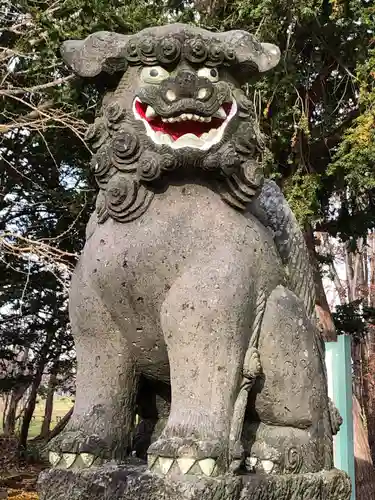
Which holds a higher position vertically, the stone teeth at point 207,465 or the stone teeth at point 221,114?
the stone teeth at point 221,114

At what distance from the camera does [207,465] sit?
1.60 metres

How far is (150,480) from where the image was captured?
1619 mm

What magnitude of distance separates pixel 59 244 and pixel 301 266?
5818 mm

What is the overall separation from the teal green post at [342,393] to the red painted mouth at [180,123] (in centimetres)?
324

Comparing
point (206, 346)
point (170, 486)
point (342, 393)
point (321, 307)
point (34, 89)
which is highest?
point (34, 89)

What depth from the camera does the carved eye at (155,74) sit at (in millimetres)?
1865

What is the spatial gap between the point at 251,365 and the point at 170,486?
40 cm

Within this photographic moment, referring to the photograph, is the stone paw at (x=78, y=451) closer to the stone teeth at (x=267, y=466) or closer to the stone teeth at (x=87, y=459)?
the stone teeth at (x=87, y=459)

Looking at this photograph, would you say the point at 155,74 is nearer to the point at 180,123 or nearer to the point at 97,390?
the point at 180,123

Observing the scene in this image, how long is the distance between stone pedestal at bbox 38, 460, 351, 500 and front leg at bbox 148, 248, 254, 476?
2.1 inches

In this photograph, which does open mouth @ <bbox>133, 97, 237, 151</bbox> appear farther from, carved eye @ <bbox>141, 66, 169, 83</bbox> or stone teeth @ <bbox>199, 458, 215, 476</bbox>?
stone teeth @ <bbox>199, 458, 215, 476</bbox>

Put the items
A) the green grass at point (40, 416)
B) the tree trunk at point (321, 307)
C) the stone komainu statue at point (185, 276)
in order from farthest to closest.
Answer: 1. the green grass at point (40, 416)
2. the tree trunk at point (321, 307)
3. the stone komainu statue at point (185, 276)

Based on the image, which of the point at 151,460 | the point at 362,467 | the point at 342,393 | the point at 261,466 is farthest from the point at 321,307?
the point at 151,460

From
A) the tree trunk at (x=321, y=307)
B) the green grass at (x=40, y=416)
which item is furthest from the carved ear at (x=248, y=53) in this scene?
the green grass at (x=40, y=416)
